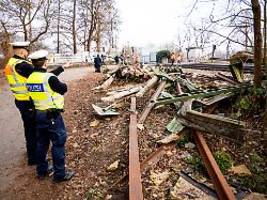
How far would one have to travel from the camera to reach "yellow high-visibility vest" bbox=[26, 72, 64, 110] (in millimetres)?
4367

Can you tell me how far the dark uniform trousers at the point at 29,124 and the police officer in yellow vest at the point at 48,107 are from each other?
68 cm

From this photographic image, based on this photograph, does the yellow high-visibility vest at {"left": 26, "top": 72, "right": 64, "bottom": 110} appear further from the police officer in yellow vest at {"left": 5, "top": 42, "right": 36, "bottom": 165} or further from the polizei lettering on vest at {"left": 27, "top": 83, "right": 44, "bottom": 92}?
the police officer in yellow vest at {"left": 5, "top": 42, "right": 36, "bottom": 165}

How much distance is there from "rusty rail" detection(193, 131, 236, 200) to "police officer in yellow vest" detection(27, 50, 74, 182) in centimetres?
222

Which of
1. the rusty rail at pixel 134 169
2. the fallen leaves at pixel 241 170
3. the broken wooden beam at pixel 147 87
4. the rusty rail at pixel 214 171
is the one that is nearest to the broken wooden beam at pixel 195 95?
the rusty rail at pixel 134 169

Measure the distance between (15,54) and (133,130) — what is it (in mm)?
2631

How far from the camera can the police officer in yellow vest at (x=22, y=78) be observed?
195 inches

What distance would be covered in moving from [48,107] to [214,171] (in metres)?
2.66

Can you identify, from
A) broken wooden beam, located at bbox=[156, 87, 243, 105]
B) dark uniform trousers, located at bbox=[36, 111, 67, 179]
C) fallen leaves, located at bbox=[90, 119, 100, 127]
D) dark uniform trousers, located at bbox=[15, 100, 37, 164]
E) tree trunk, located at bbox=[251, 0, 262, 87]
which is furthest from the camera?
fallen leaves, located at bbox=[90, 119, 100, 127]

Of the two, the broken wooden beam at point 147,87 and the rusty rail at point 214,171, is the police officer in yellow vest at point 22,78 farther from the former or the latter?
the broken wooden beam at point 147,87

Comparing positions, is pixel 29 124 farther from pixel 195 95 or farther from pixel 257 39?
pixel 257 39

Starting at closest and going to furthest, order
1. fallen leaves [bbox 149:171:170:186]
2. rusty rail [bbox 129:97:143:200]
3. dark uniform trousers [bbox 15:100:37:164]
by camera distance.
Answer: rusty rail [bbox 129:97:143:200] < fallen leaves [bbox 149:171:170:186] < dark uniform trousers [bbox 15:100:37:164]

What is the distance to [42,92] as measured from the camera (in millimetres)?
4410

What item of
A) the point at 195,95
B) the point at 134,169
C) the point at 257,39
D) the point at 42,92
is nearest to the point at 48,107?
the point at 42,92

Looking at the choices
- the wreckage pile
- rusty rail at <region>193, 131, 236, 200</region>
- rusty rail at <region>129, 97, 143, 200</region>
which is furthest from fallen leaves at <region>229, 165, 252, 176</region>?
rusty rail at <region>129, 97, 143, 200</region>
